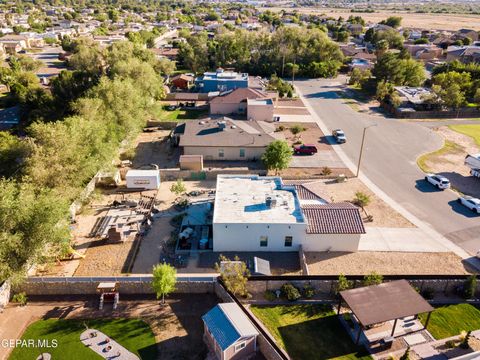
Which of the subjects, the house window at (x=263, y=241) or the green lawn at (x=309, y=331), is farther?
the house window at (x=263, y=241)

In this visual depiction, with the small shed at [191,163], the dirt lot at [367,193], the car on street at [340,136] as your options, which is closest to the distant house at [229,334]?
the dirt lot at [367,193]

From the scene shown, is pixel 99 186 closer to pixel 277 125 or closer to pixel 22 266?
pixel 22 266

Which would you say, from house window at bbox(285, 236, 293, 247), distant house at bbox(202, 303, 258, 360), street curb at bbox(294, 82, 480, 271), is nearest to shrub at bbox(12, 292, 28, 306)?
distant house at bbox(202, 303, 258, 360)

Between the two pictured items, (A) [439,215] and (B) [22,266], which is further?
(A) [439,215]

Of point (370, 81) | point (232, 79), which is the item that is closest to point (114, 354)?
point (232, 79)

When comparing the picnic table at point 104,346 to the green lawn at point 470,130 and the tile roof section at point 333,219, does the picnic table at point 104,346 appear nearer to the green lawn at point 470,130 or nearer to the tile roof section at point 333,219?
the tile roof section at point 333,219

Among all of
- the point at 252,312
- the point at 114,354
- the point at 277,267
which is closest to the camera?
the point at 114,354
